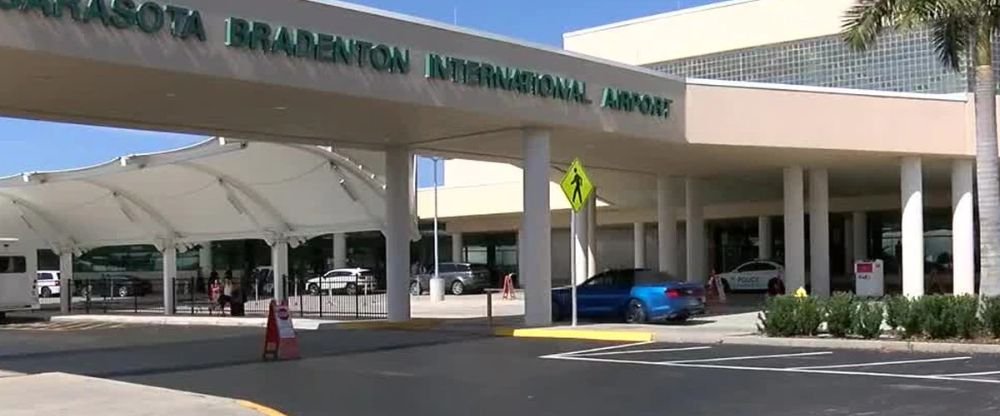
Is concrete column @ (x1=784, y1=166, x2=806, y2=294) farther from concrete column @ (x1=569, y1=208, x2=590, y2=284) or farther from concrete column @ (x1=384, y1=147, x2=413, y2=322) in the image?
concrete column @ (x1=384, y1=147, x2=413, y2=322)

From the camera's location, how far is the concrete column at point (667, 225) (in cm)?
3700

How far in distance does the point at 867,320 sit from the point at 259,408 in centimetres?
1116

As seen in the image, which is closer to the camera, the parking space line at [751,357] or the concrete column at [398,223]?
the parking space line at [751,357]

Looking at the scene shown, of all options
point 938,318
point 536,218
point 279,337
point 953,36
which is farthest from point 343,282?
point 938,318

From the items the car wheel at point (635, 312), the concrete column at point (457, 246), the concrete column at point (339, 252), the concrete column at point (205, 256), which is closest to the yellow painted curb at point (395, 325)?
the car wheel at point (635, 312)

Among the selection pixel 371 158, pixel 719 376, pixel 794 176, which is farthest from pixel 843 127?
pixel 719 376

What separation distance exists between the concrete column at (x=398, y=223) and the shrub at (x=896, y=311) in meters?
12.0

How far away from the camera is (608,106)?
24.7m

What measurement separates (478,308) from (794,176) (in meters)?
11.2

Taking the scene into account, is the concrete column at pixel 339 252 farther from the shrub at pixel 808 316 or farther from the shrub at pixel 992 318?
the shrub at pixel 992 318

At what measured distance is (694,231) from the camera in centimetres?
3781

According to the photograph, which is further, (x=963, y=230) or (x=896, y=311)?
(x=963, y=230)

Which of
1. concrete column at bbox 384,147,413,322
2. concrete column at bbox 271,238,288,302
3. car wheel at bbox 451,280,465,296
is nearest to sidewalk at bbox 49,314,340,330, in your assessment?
concrete column at bbox 271,238,288,302

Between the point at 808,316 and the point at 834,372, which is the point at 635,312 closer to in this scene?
the point at 808,316
